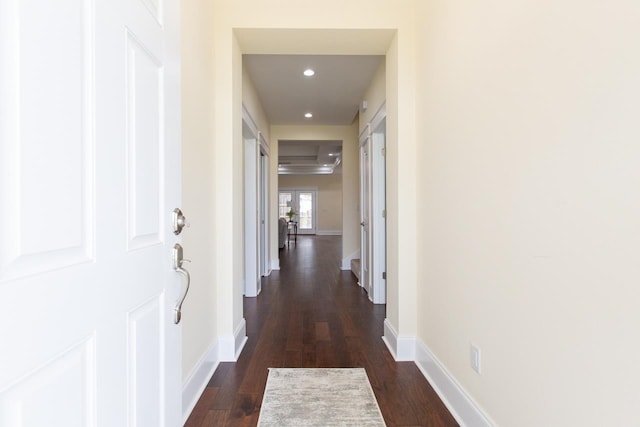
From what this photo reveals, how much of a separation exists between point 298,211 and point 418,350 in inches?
485

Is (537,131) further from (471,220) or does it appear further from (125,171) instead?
(125,171)

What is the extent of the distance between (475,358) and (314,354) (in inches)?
50.6

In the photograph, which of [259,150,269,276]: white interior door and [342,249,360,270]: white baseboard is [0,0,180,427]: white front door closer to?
[259,150,269,276]: white interior door

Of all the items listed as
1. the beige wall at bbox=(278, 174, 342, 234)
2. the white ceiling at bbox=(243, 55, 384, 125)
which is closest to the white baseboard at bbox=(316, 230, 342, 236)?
the beige wall at bbox=(278, 174, 342, 234)

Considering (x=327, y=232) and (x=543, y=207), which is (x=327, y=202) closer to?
(x=327, y=232)

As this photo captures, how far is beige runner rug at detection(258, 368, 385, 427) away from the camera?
5.78 ft

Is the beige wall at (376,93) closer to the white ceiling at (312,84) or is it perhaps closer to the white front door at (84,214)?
the white ceiling at (312,84)

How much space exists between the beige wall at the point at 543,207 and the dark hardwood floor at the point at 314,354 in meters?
0.35

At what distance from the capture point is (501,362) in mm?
1398

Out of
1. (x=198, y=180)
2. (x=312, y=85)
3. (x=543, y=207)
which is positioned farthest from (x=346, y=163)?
(x=543, y=207)

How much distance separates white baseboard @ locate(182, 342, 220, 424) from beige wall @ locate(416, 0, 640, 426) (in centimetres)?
140

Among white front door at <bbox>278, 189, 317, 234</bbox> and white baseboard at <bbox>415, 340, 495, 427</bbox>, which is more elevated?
white front door at <bbox>278, 189, 317, 234</bbox>

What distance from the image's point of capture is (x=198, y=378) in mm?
1996

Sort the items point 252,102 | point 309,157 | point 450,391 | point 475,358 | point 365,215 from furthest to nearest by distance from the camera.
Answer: point 309,157
point 365,215
point 252,102
point 450,391
point 475,358
